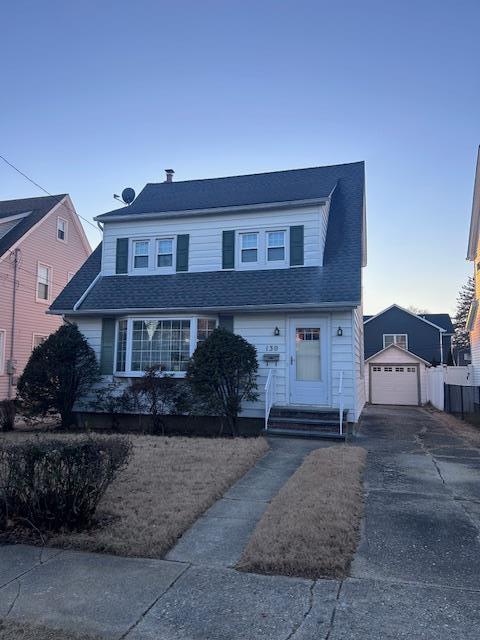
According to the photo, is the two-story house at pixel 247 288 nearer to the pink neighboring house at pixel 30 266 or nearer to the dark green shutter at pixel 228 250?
the dark green shutter at pixel 228 250

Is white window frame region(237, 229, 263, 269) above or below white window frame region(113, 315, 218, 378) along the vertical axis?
above

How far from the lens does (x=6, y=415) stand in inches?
460

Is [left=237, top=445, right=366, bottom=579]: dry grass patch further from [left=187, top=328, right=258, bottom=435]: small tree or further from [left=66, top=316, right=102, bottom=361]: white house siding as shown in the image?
[left=66, top=316, right=102, bottom=361]: white house siding

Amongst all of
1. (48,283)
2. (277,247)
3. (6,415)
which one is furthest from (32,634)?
(48,283)

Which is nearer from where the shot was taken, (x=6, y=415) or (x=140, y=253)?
(x=6, y=415)

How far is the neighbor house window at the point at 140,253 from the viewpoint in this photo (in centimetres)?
1405

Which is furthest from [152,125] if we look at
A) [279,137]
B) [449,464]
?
[449,464]

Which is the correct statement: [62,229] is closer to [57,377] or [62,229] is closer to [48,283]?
[48,283]

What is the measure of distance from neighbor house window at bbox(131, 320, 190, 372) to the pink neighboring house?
818cm

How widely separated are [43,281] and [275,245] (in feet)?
42.6

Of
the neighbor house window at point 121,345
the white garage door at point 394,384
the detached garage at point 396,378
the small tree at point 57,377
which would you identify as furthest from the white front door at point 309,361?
the white garage door at point 394,384

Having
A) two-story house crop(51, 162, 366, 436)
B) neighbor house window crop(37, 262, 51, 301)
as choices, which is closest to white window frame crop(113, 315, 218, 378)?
two-story house crop(51, 162, 366, 436)

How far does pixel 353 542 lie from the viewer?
445cm

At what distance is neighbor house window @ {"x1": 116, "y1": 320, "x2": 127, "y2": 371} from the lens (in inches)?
507
